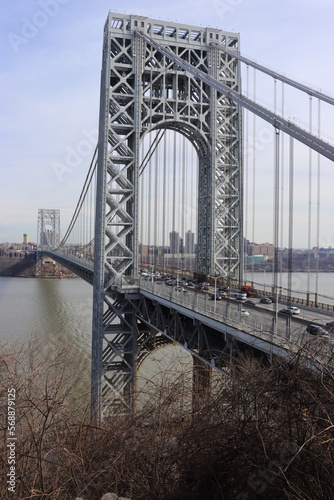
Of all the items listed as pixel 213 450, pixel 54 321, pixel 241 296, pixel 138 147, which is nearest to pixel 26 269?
pixel 54 321

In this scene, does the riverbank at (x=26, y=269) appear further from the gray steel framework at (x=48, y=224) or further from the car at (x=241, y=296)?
the car at (x=241, y=296)

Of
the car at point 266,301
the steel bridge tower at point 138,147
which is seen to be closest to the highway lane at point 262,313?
the car at point 266,301

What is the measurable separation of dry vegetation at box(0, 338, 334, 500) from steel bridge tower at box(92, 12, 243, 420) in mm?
13614

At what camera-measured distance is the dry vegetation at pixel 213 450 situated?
16.4 ft

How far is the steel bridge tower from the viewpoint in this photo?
21266mm

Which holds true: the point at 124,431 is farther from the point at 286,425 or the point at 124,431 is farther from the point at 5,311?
the point at 5,311

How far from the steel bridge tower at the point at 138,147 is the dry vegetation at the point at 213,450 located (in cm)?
1361

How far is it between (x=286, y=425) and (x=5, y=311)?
4033cm

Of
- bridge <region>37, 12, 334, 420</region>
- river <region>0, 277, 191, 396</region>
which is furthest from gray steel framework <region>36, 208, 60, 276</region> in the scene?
bridge <region>37, 12, 334, 420</region>

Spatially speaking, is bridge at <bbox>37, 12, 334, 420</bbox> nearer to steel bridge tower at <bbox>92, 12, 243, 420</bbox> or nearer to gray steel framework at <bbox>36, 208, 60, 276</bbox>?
steel bridge tower at <bbox>92, 12, 243, 420</bbox>

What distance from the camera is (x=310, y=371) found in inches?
223

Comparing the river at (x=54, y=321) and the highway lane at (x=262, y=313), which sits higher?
the highway lane at (x=262, y=313)

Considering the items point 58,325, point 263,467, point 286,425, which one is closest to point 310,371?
point 286,425

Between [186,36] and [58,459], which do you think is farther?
[186,36]
